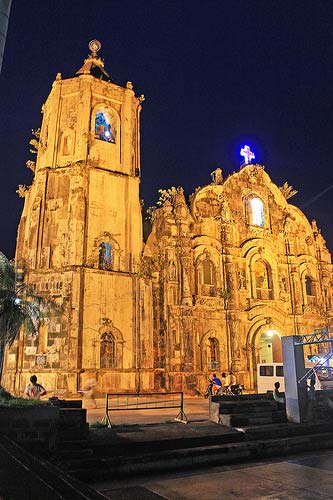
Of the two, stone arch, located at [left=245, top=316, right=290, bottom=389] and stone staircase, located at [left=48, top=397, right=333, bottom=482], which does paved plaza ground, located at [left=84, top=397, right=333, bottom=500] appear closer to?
stone staircase, located at [left=48, top=397, right=333, bottom=482]

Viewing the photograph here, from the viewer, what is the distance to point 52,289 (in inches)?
884

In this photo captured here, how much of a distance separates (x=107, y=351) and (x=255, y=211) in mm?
15218

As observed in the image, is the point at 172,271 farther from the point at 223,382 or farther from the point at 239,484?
the point at 239,484

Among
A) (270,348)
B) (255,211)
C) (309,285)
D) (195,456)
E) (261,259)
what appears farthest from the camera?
(309,285)

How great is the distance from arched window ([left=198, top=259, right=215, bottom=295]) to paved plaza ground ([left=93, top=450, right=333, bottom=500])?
16.7 metres

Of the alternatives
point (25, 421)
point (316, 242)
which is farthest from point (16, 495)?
point (316, 242)

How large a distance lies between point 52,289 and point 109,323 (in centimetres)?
343

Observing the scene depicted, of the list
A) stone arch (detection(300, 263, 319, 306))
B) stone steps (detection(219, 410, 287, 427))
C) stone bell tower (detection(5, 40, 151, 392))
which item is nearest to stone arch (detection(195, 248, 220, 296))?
stone bell tower (detection(5, 40, 151, 392))

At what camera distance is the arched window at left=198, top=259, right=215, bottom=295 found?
2694 centimetres

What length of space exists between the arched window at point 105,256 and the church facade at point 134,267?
58 mm

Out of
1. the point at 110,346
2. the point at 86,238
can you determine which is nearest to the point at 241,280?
the point at 110,346

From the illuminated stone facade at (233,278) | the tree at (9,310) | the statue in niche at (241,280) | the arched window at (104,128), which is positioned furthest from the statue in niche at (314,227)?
the tree at (9,310)

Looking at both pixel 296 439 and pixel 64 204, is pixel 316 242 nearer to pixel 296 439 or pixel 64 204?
pixel 64 204

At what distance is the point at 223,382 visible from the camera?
2472 centimetres
